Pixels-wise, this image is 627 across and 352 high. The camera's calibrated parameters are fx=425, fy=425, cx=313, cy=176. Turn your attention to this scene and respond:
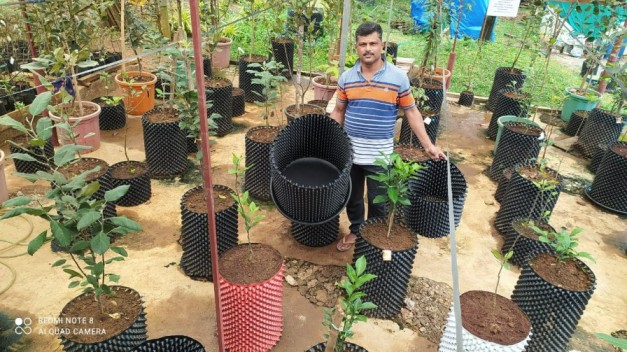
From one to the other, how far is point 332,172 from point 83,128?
2609 millimetres

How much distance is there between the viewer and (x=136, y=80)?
491cm

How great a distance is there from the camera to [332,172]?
8.21 feet

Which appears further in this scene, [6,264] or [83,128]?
[83,128]

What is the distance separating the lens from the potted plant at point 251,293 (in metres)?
2.00

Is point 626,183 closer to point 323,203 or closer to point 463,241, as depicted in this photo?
point 463,241

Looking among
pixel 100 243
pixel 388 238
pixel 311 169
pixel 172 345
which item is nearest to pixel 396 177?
pixel 388 238

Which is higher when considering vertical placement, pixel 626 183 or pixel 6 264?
pixel 626 183

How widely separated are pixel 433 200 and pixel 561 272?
0.91m

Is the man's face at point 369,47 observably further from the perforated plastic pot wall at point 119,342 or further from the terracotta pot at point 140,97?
the terracotta pot at point 140,97

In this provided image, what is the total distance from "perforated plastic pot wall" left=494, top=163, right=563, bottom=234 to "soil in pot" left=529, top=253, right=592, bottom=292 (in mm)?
749

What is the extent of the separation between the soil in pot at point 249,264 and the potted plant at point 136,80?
287cm

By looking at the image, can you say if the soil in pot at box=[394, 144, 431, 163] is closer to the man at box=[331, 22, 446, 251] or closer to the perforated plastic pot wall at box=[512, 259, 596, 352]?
the man at box=[331, 22, 446, 251]

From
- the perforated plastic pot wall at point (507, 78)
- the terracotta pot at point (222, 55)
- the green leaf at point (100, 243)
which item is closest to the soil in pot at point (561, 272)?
the green leaf at point (100, 243)

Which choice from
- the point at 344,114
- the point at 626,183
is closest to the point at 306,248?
the point at 344,114
